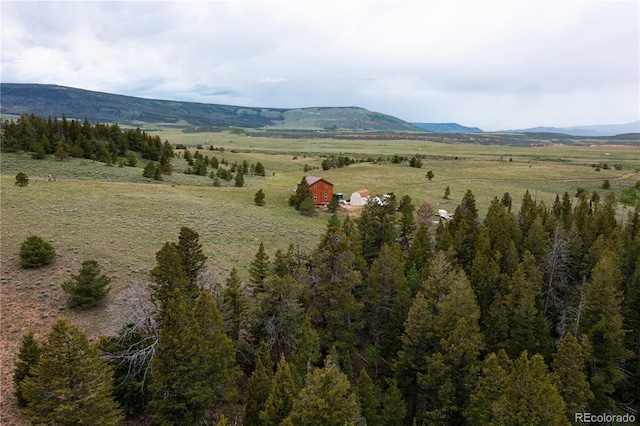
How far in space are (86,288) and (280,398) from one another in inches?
602

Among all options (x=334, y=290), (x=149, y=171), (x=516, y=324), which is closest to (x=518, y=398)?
(x=516, y=324)

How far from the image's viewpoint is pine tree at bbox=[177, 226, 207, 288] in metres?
26.1

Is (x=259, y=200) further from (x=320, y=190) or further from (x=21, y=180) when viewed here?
(x=21, y=180)

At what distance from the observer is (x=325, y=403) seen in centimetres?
1666

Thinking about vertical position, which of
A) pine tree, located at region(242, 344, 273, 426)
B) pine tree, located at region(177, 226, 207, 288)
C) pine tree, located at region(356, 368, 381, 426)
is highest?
pine tree, located at region(177, 226, 207, 288)

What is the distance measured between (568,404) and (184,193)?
53.8 metres

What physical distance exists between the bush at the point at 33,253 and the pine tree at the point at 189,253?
11.5 m

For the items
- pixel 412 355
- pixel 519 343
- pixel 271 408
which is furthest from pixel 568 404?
pixel 271 408

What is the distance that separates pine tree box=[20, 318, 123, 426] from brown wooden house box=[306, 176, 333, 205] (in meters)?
53.2

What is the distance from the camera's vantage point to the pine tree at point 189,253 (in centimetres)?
2611

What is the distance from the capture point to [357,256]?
35562 mm

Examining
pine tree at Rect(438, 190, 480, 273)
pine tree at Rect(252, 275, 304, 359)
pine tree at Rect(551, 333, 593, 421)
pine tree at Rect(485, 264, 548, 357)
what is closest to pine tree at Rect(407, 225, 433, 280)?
pine tree at Rect(438, 190, 480, 273)

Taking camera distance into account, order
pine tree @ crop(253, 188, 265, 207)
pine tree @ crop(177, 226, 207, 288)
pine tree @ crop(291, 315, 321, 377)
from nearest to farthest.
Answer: pine tree @ crop(291, 315, 321, 377)
pine tree @ crop(177, 226, 207, 288)
pine tree @ crop(253, 188, 265, 207)

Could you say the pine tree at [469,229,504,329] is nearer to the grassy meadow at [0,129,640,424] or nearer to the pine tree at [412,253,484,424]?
the pine tree at [412,253,484,424]
